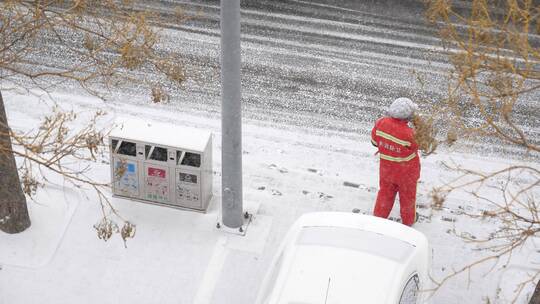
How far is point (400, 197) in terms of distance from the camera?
329 inches

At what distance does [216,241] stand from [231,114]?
1656 mm

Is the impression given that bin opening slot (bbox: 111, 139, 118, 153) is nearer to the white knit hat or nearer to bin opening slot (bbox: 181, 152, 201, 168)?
bin opening slot (bbox: 181, 152, 201, 168)

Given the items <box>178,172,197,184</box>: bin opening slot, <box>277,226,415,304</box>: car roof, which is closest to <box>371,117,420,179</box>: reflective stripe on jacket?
<box>277,226,415,304</box>: car roof

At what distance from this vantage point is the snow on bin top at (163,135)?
8.39 m

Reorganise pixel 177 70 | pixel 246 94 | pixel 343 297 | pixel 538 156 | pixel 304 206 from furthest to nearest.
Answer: pixel 246 94 → pixel 538 156 → pixel 304 206 → pixel 177 70 → pixel 343 297

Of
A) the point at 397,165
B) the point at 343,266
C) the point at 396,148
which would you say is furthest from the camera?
the point at 397,165

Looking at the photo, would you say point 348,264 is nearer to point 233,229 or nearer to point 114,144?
point 233,229

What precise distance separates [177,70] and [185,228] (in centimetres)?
211

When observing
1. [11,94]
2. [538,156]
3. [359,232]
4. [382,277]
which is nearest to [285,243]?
[359,232]

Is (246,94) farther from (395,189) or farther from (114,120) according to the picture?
(395,189)

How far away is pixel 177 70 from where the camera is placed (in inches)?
292

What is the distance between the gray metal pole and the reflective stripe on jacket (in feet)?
5.34

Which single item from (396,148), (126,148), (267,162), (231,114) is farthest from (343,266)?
(267,162)

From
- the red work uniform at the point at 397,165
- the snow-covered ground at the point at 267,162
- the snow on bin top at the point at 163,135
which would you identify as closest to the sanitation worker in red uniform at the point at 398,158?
the red work uniform at the point at 397,165
